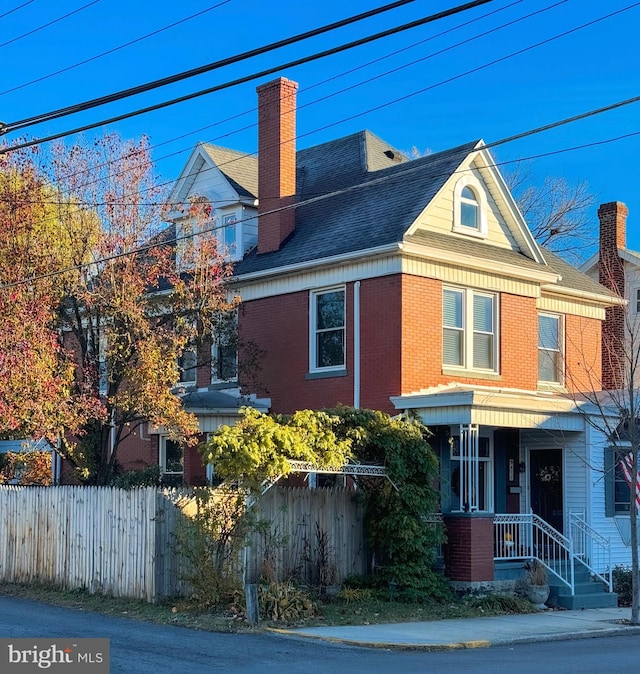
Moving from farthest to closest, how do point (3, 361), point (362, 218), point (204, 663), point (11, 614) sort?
point (362, 218)
point (3, 361)
point (11, 614)
point (204, 663)

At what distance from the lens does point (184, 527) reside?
1664 centimetres

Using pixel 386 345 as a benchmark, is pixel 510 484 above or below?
below

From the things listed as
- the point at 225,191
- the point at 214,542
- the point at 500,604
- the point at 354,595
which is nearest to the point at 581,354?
the point at 500,604

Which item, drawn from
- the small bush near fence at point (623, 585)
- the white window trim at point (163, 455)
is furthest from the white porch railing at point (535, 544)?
the white window trim at point (163, 455)

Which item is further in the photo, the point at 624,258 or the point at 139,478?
the point at 624,258

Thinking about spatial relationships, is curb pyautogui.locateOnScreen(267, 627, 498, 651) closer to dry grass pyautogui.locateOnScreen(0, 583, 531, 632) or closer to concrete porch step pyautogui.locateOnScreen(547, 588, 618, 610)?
dry grass pyautogui.locateOnScreen(0, 583, 531, 632)

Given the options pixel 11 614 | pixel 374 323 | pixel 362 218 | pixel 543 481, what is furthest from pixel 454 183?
pixel 11 614

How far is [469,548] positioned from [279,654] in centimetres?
672

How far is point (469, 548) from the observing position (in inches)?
735

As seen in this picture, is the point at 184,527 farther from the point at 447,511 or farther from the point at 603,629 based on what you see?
the point at 603,629

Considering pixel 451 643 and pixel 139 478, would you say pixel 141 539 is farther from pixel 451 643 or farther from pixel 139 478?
pixel 139 478

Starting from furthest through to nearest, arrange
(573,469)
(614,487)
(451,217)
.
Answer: (451,217) < (614,487) < (573,469)

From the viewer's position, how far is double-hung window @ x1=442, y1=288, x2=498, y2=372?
2242 cm

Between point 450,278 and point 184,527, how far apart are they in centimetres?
871
